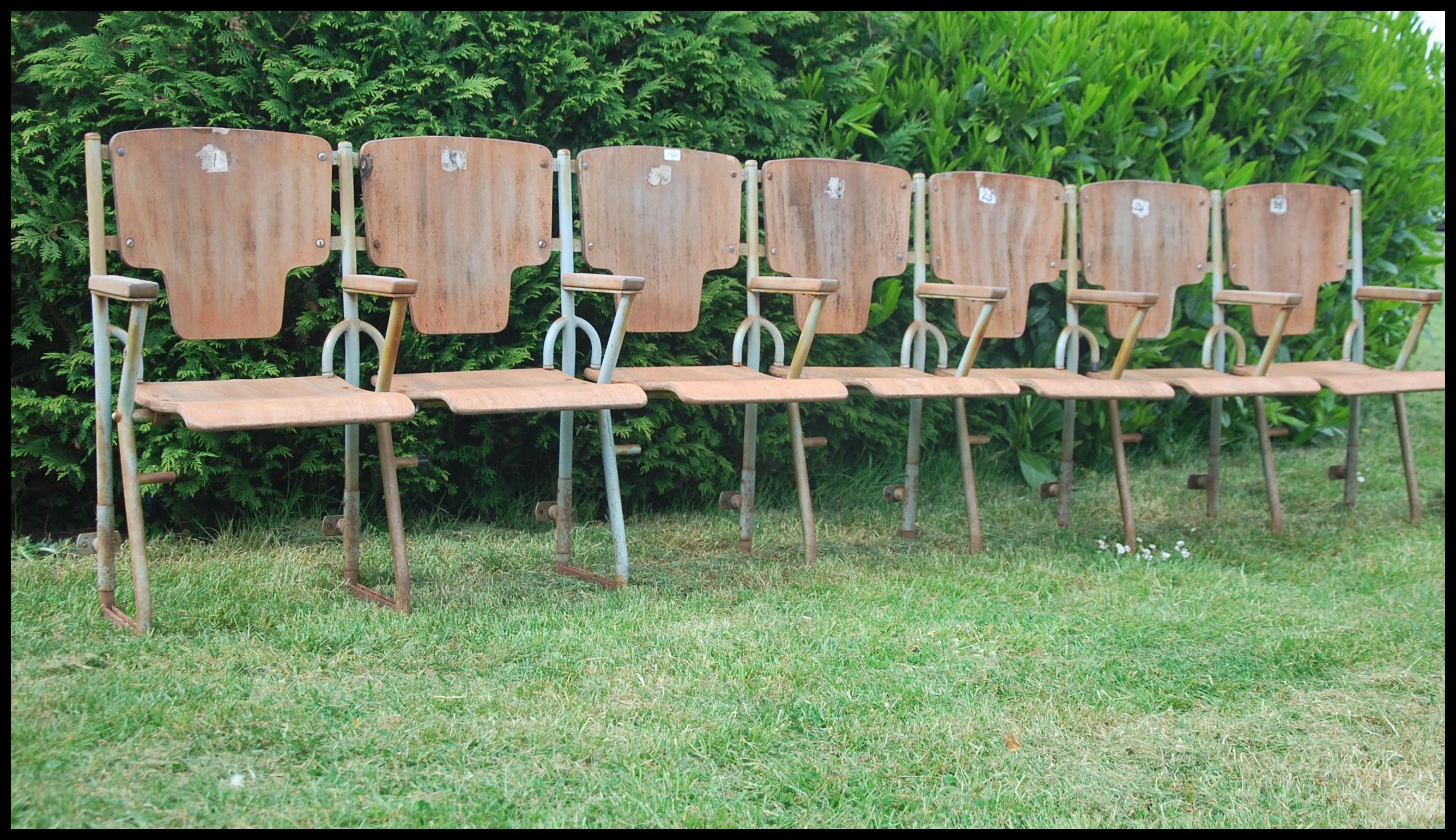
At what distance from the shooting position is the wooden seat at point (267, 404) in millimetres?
2453

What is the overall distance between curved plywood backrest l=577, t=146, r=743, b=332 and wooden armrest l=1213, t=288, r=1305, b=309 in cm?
152

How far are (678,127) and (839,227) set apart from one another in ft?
1.88

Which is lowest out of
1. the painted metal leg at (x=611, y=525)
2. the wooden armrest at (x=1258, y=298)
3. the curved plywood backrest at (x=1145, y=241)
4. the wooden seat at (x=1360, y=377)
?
the painted metal leg at (x=611, y=525)

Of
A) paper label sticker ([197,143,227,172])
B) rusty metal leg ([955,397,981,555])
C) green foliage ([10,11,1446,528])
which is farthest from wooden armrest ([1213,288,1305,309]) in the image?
paper label sticker ([197,143,227,172])

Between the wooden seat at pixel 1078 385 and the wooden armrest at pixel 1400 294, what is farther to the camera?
the wooden armrest at pixel 1400 294

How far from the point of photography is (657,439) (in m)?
3.93

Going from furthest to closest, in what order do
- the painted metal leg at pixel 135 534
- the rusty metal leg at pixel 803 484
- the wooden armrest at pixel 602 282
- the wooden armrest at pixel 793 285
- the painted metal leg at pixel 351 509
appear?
the rusty metal leg at pixel 803 484
the wooden armrest at pixel 793 285
the painted metal leg at pixel 351 509
the wooden armrest at pixel 602 282
the painted metal leg at pixel 135 534

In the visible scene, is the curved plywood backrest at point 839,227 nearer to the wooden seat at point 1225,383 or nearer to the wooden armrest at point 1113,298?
the wooden armrest at point 1113,298

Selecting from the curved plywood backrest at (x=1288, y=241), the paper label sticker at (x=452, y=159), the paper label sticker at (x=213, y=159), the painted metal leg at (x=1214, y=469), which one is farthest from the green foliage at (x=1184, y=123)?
the paper label sticker at (x=213, y=159)

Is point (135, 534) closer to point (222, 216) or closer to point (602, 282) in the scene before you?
point (222, 216)

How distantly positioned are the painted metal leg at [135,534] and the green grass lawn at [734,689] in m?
0.06

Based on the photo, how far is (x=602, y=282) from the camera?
9.75 ft

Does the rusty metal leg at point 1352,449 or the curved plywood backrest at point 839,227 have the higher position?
the curved plywood backrest at point 839,227

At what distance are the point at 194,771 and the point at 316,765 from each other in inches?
6.7
